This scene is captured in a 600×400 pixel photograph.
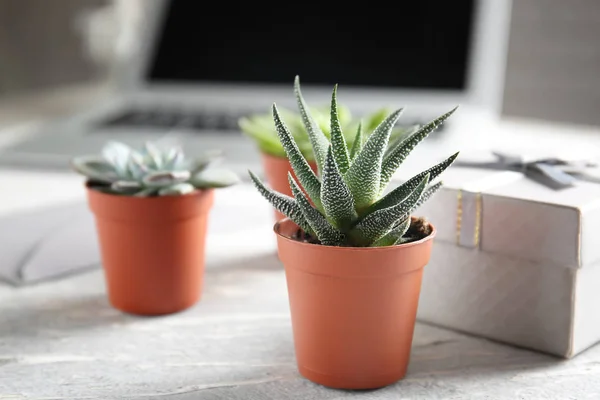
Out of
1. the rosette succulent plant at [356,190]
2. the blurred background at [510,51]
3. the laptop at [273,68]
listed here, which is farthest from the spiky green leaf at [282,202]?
the blurred background at [510,51]

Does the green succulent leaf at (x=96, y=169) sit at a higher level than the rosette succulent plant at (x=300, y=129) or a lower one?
lower

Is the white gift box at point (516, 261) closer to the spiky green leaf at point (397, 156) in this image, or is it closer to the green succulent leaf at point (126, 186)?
the spiky green leaf at point (397, 156)

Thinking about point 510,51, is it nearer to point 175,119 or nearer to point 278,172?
point 175,119

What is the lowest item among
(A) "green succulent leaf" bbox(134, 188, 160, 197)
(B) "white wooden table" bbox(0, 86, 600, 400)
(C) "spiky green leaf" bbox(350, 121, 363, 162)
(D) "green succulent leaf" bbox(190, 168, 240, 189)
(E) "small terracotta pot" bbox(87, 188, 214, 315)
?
(B) "white wooden table" bbox(0, 86, 600, 400)

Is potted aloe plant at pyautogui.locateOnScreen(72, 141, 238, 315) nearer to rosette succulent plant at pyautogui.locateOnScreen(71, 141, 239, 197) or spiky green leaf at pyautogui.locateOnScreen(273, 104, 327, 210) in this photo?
rosette succulent plant at pyautogui.locateOnScreen(71, 141, 239, 197)

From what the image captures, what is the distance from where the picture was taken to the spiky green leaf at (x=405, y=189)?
1.75 feet

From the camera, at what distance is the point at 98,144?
1221 mm

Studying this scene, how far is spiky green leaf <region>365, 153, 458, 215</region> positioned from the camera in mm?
532

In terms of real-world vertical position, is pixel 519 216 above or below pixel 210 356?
above

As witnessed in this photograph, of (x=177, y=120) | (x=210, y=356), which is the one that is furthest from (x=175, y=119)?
(x=210, y=356)

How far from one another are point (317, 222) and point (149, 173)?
0.21m

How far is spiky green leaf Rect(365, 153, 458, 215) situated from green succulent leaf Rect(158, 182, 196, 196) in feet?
0.63

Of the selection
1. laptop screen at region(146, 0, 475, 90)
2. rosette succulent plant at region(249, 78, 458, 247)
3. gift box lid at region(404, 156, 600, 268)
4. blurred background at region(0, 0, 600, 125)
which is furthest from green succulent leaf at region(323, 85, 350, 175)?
blurred background at region(0, 0, 600, 125)

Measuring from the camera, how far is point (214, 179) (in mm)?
683
